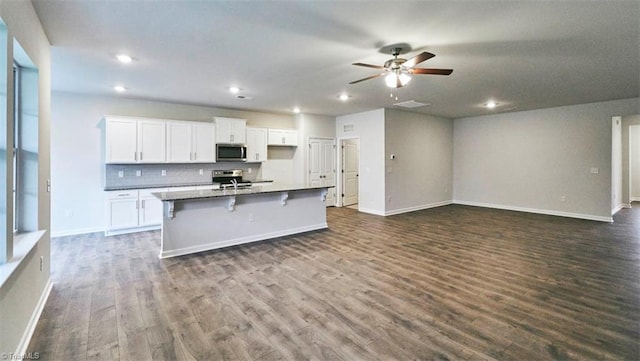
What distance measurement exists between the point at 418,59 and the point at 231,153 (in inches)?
194

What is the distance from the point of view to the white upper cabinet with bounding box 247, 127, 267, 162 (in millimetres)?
7227

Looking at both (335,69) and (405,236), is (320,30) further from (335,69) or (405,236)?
(405,236)

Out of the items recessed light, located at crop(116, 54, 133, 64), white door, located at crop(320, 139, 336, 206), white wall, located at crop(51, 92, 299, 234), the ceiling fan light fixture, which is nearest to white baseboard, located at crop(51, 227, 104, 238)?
white wall, located at crop(51, 92, 299, 234)

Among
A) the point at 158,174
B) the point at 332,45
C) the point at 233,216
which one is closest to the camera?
the point at 332,45

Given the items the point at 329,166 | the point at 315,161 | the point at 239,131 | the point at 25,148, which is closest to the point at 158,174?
the point at 239,131

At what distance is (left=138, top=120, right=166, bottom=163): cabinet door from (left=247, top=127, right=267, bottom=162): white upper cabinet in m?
1.87

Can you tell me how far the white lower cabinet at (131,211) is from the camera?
214 inches

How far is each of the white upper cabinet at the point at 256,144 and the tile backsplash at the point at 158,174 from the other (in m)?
0.49

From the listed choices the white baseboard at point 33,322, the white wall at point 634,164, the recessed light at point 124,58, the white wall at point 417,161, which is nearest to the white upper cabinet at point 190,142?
the recessed light at point 124,58

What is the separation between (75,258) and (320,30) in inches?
174

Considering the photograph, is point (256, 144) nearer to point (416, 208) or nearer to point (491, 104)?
point (416, 208)

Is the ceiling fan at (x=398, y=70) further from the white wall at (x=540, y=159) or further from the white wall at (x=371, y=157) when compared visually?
the white wall at (x=540, y=159)

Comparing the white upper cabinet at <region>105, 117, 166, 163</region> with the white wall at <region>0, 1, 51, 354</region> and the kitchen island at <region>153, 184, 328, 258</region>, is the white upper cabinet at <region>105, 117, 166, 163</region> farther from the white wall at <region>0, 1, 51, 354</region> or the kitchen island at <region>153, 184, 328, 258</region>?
the white wall at <region>0, 1, 51, 354</region>

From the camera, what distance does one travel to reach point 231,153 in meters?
6.90
